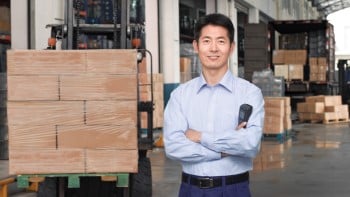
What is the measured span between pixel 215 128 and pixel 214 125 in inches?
0.6

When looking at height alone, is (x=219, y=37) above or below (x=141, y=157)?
above

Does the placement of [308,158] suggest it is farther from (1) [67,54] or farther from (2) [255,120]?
(2) [255,120]

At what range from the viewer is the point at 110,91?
14.3ft

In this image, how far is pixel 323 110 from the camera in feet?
62.2

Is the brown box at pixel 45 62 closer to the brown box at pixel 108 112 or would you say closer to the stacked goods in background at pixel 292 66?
the brown box at pixel 108 112

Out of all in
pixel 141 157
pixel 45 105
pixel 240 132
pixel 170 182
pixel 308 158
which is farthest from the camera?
pixel 308 158

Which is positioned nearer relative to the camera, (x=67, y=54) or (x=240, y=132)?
(x=240, y=132)

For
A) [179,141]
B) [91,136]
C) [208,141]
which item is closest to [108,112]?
[91,136]

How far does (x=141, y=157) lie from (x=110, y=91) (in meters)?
1.67

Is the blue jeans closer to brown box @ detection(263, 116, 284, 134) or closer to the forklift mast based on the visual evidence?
brown box @ detection(263, 116, 284, 134)

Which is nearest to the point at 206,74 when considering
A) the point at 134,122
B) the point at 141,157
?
the point at 134,122

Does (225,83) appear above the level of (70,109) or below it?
above

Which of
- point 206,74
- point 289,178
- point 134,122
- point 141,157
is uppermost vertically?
point 206,74

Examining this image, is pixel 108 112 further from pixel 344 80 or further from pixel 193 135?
pixel 344 80
